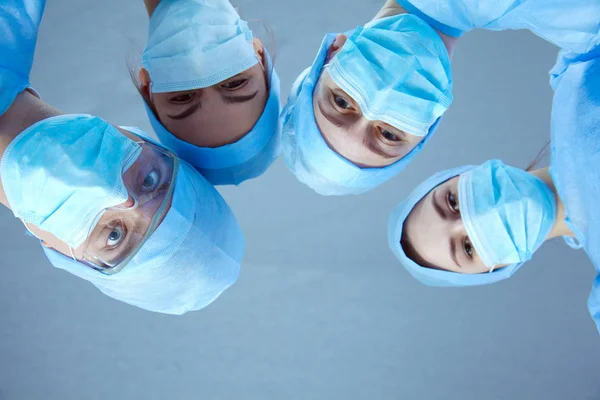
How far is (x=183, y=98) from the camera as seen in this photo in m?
1.47

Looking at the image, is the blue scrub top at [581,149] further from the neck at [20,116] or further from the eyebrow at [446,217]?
the neck at [20,116]

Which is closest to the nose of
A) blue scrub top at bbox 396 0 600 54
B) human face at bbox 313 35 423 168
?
human face at bbox 313 35 423 168

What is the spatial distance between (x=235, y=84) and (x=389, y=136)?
1.51 feet

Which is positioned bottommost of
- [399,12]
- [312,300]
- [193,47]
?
[312,300]

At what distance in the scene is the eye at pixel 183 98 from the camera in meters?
1.47

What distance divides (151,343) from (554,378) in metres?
1.67

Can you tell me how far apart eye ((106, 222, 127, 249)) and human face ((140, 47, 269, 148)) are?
0.40 meters

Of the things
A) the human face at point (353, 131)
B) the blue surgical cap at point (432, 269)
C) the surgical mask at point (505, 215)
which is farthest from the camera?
the blue surgical cap at point (432, 269)

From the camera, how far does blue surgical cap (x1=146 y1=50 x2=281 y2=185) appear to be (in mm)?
1525

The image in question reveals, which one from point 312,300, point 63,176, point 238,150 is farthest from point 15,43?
point 312,300

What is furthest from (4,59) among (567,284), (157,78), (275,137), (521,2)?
(567,284)

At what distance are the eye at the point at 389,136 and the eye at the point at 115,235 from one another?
709 mm

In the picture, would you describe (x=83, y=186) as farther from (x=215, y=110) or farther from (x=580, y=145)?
(x=580, y=145)

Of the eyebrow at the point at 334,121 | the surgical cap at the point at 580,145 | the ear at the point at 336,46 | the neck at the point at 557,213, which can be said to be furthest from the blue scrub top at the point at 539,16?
the neck at the point at 557,213
